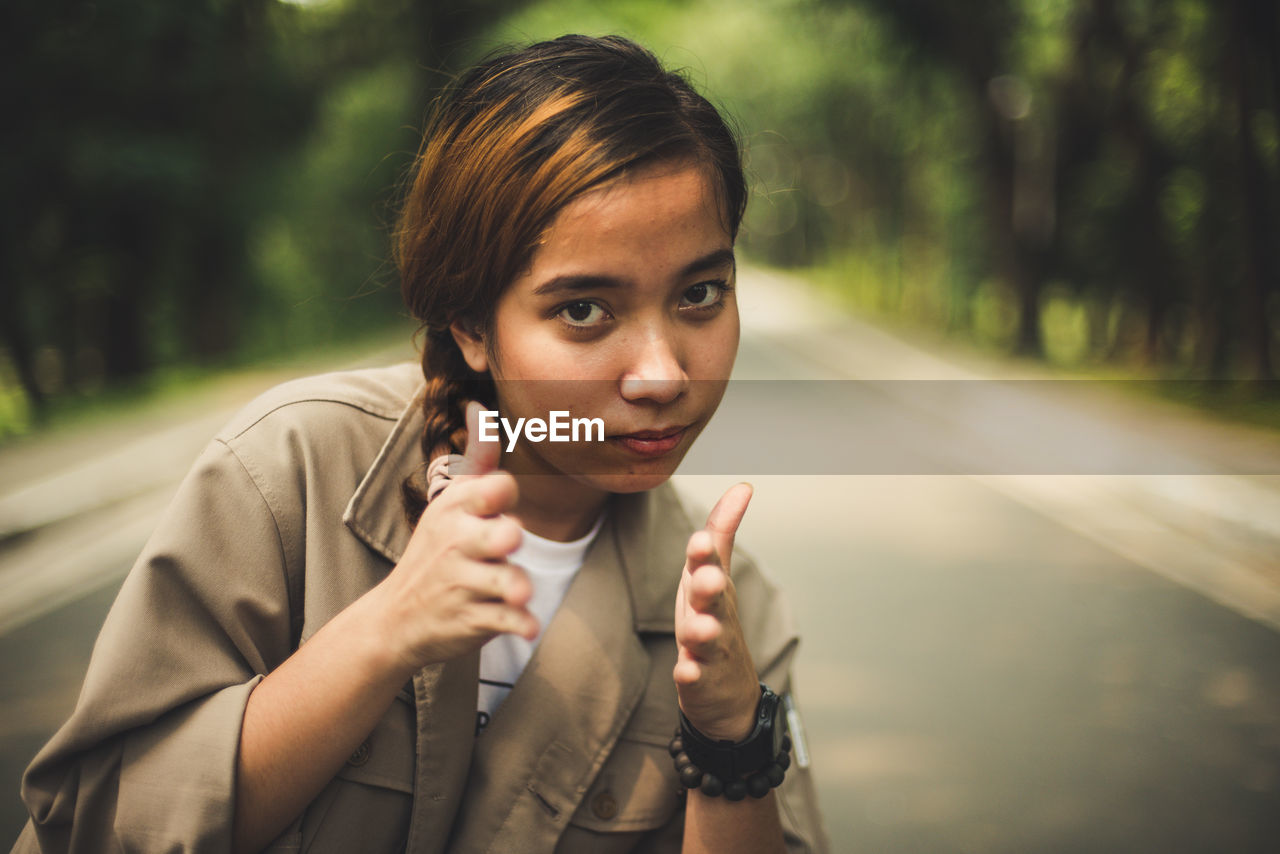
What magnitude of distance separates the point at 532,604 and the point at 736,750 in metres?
0.46

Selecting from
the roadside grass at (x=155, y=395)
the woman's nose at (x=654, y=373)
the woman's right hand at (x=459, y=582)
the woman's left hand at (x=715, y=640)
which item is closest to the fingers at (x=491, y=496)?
the woman's right hand at (x=459, y=582)

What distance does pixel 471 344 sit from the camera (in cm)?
167

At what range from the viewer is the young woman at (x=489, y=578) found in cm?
132

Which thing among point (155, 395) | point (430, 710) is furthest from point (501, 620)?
point (155, 395)

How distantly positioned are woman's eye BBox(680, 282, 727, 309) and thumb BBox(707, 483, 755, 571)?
12.1 inches

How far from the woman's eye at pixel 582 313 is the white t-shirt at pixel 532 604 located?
0.43 meters

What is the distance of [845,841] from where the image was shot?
344 cm

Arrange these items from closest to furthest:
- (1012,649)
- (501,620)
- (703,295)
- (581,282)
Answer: (501,620), (581,282), (703,295), (1012,649)

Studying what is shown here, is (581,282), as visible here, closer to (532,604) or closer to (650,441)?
(650,441)

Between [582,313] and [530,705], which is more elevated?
[582,313]

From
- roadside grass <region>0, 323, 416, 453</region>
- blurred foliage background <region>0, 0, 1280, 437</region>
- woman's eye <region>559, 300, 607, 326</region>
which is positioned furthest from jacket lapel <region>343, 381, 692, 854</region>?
roadside grass <region>0, 323, 416, 453</region>

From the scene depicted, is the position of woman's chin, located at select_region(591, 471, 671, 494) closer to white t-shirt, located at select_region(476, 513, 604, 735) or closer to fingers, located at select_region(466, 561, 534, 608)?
white t-shirt, located at select_region(476, 513, 604, 735)

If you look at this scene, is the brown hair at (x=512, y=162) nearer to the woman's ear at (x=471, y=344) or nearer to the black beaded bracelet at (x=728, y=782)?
the woman's ear at (x=471, y=344)

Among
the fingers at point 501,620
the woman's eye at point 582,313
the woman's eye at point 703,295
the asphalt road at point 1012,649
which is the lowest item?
the asphalt road at point 1012,649
